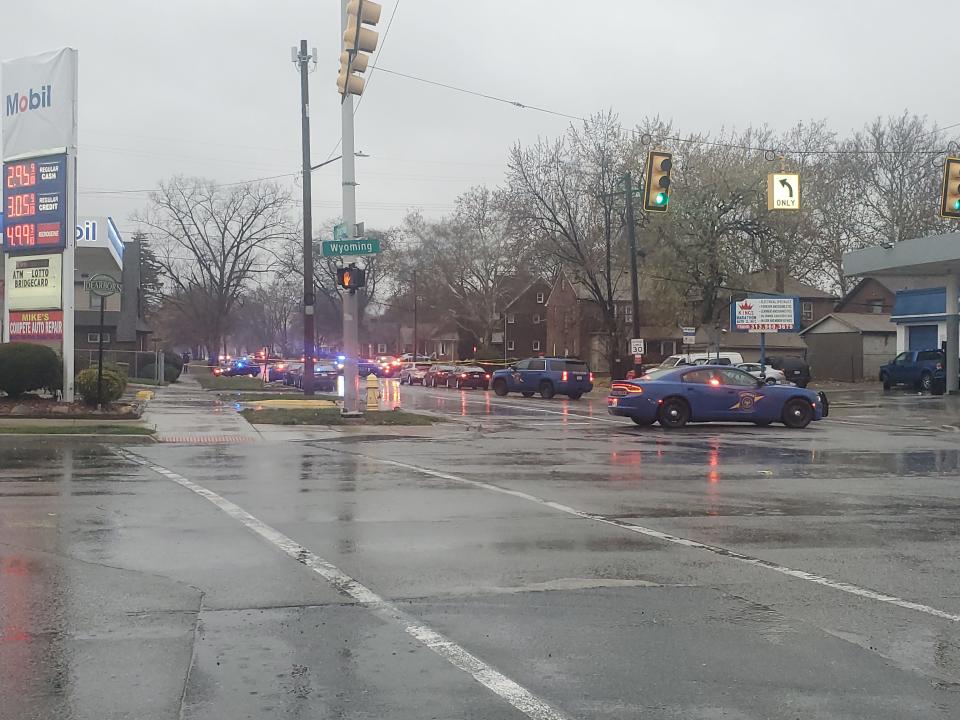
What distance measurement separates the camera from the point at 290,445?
58.0 feet

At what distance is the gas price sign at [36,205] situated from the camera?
21328mm

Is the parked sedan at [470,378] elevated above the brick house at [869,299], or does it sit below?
below

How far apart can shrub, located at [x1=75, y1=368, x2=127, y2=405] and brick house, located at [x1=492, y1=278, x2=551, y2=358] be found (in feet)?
222

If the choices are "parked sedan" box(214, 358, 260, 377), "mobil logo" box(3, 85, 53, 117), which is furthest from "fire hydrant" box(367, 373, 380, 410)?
"parked sedan" box(214, 358, 260, 377)

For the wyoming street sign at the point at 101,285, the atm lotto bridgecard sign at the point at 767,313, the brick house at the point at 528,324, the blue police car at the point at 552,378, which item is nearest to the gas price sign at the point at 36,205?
the wyoming street sign at the point at 101,285

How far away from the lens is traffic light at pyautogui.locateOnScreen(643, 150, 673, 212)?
2084cm

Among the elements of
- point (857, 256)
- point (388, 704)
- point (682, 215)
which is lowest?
point (388, 704)

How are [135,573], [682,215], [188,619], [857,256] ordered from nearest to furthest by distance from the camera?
[188,619] → [135,573] → [857,256] → [682,215]

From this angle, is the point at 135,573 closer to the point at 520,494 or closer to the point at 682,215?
the point at 520,494

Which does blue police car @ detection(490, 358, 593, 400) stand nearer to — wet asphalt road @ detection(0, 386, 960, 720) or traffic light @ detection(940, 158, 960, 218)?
traffic light @ detection(940, 158, 960, 218)

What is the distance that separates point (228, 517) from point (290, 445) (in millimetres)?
8026

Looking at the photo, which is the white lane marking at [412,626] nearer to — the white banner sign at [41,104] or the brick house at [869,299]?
the white banner sign at [41,104]

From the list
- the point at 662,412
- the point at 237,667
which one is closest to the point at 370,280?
the point at 662,412

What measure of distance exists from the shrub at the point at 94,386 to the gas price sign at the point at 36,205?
3.03m
